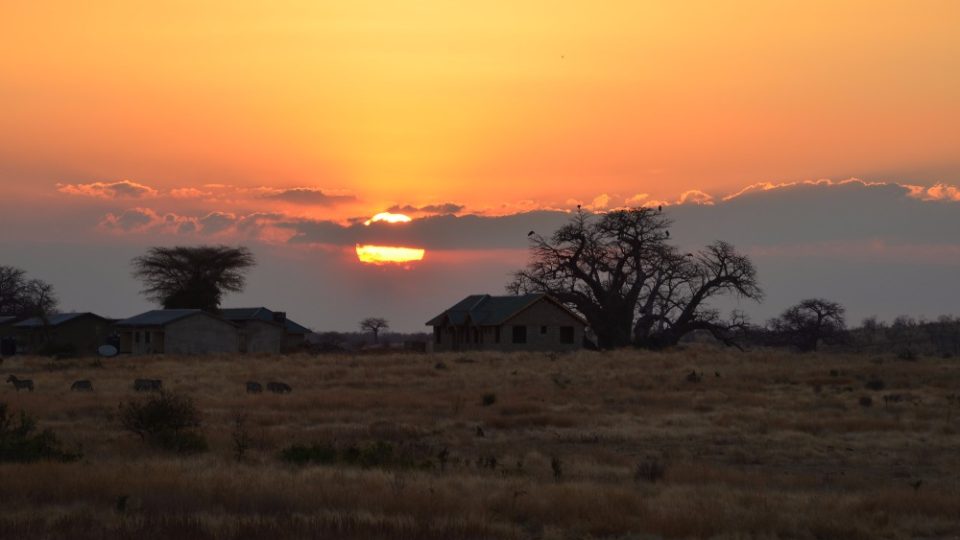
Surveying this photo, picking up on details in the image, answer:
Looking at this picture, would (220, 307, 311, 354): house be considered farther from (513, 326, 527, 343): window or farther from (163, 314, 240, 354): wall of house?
(513, 326, 527, 343): window

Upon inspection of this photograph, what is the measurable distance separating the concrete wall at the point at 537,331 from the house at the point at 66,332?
35.0 metres

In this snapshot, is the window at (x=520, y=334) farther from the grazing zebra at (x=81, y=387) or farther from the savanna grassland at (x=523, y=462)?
the grazing zebra at (x=81, y=387)

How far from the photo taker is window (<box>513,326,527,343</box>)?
74.4 meters

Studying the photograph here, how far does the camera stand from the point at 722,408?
30.6 m

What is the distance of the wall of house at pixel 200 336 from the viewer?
265ft

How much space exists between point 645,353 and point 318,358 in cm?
1929

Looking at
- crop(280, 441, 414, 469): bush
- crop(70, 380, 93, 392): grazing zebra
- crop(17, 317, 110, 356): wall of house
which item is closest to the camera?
crop(280, 441, 414, 469): bush

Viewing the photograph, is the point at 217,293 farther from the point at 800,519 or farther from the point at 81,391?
the point at 800,519

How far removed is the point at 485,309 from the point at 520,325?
4061 millimetres

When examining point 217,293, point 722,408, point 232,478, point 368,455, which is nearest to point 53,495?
point 232,478

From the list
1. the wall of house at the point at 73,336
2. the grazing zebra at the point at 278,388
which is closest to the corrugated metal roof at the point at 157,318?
the wall of house at the point at 73,336

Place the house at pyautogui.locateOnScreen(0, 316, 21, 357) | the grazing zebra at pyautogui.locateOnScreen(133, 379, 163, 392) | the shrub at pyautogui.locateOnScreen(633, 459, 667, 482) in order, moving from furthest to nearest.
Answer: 1. the house at pyautogui.locateOnScreen(0, 316, 21, 357)
2. the grazing zebra at pyautogui.locateOnScreen(133, 379, 163, 392)
3. the shrub at pyautogui.locateOnScreen(633, 459, 667, 482)

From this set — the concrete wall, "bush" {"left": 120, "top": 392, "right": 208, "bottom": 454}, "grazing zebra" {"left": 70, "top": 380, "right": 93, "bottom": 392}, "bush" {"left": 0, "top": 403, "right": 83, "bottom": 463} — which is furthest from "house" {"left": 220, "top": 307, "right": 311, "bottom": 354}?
"bush" {"left": 0, "top": 403, "right": 83, "bottom": 463}

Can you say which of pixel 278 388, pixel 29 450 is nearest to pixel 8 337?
pixel 278 388
